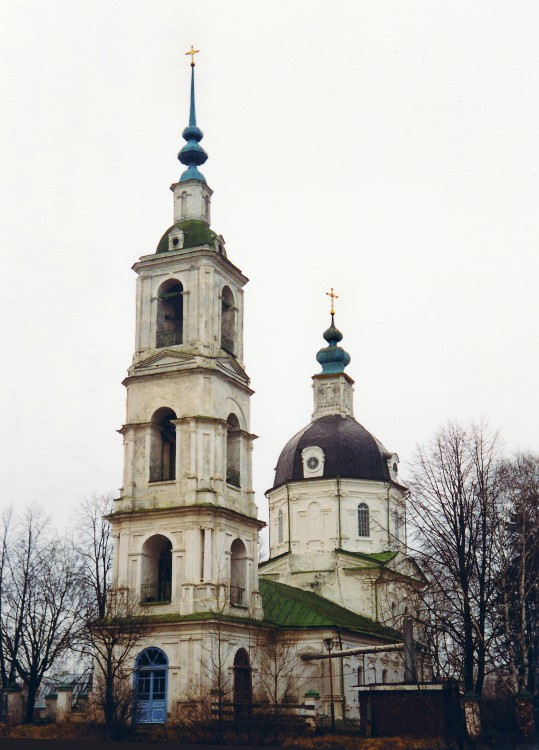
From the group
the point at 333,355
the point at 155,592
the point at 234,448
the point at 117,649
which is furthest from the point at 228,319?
the point at 333,355

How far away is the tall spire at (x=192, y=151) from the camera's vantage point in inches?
1529

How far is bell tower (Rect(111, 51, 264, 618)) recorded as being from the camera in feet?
108

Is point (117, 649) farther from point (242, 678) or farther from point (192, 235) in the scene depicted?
point (192, 235)

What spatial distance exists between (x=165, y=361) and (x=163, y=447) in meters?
3.11

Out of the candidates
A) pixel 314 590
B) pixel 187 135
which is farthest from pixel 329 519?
pixel 187 135

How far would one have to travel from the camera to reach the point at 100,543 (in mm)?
41875

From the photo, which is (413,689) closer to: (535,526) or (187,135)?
(535,526)

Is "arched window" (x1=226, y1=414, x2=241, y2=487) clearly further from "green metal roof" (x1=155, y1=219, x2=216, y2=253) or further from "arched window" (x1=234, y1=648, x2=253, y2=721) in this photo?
"green metal roof" (x1=155, y1=219, x2=216, y2=253)

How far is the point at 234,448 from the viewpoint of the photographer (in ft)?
119

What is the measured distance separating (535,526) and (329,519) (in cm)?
1516

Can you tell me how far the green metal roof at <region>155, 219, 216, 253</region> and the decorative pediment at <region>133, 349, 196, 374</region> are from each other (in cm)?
422

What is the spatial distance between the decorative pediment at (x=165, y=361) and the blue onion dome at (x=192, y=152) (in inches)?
299

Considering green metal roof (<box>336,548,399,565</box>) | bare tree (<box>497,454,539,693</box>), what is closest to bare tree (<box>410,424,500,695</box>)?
bare tree (<box>497,454,539,693</box>)

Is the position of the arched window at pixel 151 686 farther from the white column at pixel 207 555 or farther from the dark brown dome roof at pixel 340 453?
the dark brown dome roof at pixel 340 453
